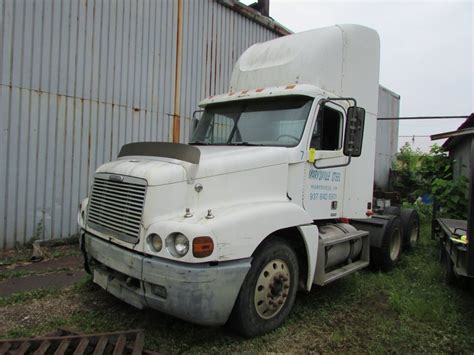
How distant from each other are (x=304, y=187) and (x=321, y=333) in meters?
1.62

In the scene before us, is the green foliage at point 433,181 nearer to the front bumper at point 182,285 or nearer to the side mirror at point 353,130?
the side mirror at point 353,130

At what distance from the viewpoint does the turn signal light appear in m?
3.08

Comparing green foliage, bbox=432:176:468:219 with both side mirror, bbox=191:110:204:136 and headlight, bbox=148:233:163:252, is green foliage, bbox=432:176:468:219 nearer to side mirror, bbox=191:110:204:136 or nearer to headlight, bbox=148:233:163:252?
side mirror, bbox=191:110:204:136

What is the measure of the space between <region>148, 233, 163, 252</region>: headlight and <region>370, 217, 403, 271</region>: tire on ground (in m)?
4.11

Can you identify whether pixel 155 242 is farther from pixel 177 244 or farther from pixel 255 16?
pixel 255 16

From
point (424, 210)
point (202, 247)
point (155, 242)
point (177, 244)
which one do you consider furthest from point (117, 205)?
point (424, 210)

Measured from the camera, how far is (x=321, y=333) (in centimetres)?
386

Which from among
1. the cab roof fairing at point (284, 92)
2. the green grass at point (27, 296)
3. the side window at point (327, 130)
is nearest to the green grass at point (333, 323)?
the green grass at point (27, 296)

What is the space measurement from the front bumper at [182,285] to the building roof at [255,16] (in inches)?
328

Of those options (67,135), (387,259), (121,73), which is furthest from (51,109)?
(387,259)

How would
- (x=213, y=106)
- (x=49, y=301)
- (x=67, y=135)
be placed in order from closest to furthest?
1. (x=49, y=301)
2. (x=213, y=106)
3. (x=67, y=135)

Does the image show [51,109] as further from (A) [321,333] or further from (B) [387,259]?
(B) [387,259]

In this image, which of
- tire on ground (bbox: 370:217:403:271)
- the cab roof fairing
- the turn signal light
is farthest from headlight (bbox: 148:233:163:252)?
tire on ground (bbox: 370:217:403:271)

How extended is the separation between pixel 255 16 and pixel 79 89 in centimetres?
573
